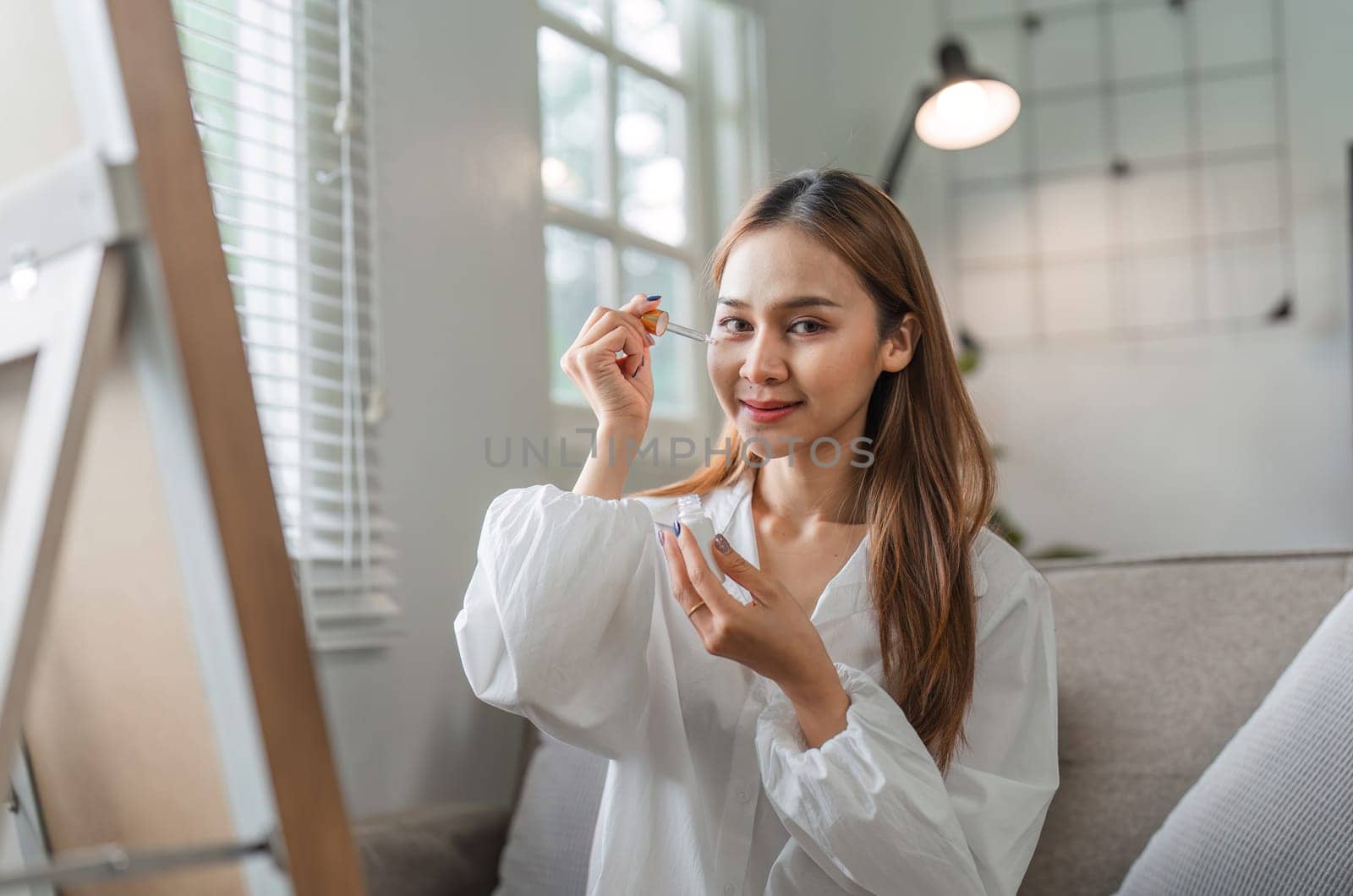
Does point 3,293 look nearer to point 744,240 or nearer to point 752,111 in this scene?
point 744,240

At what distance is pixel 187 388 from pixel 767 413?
65cm

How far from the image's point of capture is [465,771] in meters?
1.75

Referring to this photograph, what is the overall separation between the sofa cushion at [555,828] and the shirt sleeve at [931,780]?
1.73 feet

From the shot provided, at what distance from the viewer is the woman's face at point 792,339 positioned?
3.48ft

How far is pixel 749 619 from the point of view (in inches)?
34.2

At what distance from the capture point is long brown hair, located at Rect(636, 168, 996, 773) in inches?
41.1

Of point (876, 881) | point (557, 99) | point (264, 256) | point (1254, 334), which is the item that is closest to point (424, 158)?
point (264, 256)

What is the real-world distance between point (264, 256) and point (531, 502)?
2.16ft

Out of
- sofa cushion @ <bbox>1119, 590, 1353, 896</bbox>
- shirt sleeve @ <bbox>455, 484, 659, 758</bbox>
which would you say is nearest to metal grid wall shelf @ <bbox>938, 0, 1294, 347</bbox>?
sofa cushion @ <bbox>1119, 590, 1353, 896</bbox>

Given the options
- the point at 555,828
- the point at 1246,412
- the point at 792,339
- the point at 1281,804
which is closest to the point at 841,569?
the point at 792,339

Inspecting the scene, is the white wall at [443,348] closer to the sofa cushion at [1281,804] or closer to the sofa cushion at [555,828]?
the sofa cushion at [555,828]

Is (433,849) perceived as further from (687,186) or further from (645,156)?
(687,186)

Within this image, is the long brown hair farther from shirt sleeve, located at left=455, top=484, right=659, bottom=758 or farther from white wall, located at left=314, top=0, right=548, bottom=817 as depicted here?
white wall, located at left=314, top=0, right=548, bottom=817

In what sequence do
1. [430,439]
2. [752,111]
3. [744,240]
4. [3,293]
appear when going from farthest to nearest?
[752,111] < [430,439] < [744,240] < [3,293]
